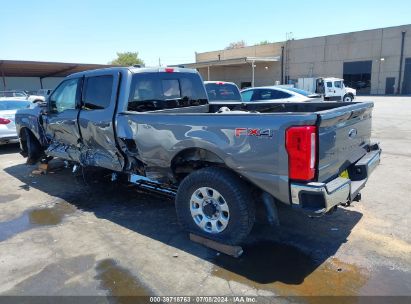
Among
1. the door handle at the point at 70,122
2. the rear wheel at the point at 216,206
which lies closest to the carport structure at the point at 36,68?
the door handle at the point at 70,122

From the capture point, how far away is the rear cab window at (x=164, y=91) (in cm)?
491

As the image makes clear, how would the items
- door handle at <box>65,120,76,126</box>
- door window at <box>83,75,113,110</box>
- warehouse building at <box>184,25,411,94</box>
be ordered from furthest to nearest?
warehouse building at <box>184,25,411,94</box> → door handle at <box>65,120,76,126</box> → door window at <box>83,75,113,110</box>

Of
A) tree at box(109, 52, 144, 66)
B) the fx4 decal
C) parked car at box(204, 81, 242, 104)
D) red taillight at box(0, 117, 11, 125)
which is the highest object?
tree at box(109, 52, 144, 66)

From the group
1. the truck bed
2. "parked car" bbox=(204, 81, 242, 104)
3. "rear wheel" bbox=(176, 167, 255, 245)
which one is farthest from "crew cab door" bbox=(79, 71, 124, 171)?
"parked car" bbox=(204, 81, 242, 104)

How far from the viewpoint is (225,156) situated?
366cm

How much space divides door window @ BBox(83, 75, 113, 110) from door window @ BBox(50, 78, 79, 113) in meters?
0.38

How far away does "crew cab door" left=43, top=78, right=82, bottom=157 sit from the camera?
571 centimetres

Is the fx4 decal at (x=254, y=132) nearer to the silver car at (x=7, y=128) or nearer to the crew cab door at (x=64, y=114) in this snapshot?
the crew cab door at (x=64, y=114)

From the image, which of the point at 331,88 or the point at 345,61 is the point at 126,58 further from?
the point at 331,88

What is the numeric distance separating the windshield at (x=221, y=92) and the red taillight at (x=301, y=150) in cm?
612

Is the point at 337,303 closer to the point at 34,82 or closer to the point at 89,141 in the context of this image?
the point at 89,141

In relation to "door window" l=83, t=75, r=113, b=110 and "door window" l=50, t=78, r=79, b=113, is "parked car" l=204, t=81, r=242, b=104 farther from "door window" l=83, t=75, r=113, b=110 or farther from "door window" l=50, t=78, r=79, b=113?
"door window" l=83, t=75, r=113, b=110

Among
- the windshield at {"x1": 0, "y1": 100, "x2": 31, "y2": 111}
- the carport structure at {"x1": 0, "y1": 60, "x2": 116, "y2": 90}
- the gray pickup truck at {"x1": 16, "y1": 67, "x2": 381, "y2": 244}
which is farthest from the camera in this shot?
the carport structure at {"x1": 0, "y1": 60, "x2": 116, "y2": 90}

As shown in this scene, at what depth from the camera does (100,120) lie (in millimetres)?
5043
